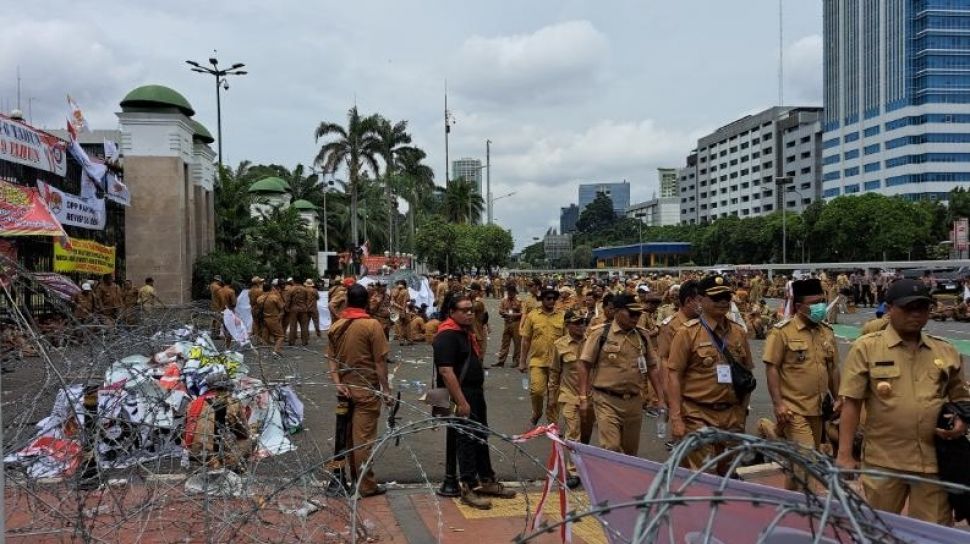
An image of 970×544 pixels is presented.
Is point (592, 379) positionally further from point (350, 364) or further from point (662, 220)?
point (662, 220)

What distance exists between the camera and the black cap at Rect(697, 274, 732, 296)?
489 centimetres

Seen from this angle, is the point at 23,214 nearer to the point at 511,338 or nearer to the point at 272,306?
the point at 272,306

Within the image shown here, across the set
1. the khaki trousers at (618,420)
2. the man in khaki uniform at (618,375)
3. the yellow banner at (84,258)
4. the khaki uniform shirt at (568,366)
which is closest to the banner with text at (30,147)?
the yellow banner at (84,258)

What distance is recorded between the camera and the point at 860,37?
3984 inches

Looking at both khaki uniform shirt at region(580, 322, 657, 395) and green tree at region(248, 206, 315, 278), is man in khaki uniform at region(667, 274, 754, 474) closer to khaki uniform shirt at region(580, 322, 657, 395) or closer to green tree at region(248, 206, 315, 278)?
khaki uniform shirt at region(580, 322, 657, 395)

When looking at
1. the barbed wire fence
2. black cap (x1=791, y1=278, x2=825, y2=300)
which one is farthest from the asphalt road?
black cap (x1=791, y1=278, x2=825, y2=300)

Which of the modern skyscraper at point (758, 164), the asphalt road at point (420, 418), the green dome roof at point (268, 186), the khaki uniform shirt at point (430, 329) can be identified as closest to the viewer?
the asphalt road at point (420, 418)

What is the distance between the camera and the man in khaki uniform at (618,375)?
5.41m

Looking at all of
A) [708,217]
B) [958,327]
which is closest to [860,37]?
[708,217]

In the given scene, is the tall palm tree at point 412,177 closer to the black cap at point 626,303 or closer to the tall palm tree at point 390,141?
the tall palm tree at point 390,141

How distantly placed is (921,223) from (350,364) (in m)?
58.7

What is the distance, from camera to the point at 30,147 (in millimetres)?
14969

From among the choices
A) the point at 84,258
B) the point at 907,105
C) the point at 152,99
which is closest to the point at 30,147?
the point at 84,258

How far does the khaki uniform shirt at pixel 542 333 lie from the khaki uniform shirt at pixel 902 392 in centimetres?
414
